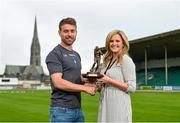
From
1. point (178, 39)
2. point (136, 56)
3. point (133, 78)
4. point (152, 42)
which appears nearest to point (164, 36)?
point (178, 39)

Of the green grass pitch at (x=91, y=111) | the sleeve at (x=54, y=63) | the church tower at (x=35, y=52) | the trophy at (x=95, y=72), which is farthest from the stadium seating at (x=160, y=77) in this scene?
the church tower at (x=35, y=52)

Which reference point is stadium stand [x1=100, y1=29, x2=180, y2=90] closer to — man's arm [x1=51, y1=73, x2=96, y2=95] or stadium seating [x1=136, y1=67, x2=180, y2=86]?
stadium seating [x1=136, y1=67, x2=180, y2=86]

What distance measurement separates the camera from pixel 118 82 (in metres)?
4.55

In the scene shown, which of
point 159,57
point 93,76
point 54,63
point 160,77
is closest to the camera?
point 93,76

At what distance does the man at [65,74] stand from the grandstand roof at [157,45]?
145ft

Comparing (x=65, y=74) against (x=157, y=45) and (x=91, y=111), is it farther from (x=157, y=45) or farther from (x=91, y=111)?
(x=157, y=45)

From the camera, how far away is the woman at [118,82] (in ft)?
15.1

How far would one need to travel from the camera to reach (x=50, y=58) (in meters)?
4.64

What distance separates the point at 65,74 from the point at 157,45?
56617 mm

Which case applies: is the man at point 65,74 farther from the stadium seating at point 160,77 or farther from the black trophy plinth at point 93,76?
the stadium seating at point 160,77

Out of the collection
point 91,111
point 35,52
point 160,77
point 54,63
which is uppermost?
point 35,52

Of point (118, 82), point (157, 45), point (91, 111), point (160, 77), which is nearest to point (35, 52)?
point (160, 77)

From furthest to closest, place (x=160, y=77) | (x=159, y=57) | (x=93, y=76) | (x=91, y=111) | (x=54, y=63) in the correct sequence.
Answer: (x=159, y=57), (x=160, y=77), (x=91, y=111), (x=54, y=63), (x=93, y=76)

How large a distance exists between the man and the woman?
20 centimetres
